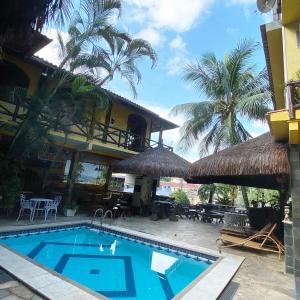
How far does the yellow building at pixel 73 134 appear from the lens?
417 inches

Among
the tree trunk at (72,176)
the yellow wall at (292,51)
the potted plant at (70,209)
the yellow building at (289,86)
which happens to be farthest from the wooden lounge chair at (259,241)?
the tree trunk at (72,176)

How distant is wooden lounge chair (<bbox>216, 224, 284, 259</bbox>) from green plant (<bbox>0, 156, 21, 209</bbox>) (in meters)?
6.70

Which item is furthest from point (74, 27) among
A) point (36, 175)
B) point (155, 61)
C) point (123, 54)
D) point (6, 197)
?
point (36, 175)

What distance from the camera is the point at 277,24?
749cm

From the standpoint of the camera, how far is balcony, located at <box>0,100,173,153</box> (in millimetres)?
9680

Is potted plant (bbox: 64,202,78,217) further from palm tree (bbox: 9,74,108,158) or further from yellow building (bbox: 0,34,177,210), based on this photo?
palm tree (bbox: 9,74,108,158)

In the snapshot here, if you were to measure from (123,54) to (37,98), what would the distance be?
4.94 metres

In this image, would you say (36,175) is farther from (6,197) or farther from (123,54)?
(123,54)

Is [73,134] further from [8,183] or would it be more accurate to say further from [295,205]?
[295,205]

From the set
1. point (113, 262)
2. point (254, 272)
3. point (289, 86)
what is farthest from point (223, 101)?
point (113, 262)

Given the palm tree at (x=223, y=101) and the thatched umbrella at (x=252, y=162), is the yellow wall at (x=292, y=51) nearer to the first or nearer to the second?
the thatched umbrella at (x=252, y=162)

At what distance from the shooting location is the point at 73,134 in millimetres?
11414

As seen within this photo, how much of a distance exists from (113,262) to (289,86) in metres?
5.83

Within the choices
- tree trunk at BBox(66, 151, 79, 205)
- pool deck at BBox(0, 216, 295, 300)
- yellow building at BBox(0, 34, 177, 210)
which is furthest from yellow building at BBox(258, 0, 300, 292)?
tree trunk at BBox(66, 151, 79, 205)
